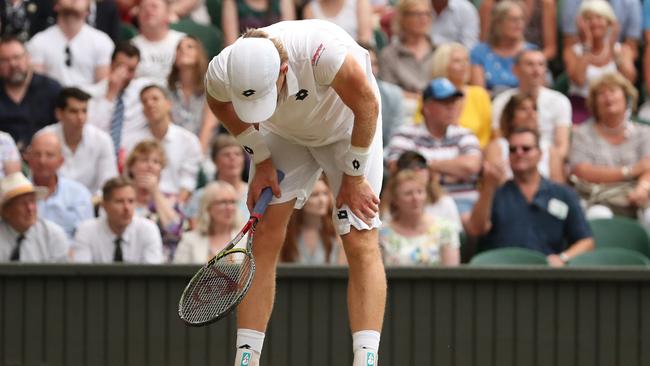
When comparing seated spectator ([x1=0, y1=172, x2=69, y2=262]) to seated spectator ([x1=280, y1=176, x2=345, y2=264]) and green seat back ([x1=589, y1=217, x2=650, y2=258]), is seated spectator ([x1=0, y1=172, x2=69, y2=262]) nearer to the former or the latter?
seated spectator ([x1=280, y1=176, x2=345, y2=264])

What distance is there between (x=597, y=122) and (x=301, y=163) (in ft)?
16.2

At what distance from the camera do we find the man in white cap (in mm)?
6484

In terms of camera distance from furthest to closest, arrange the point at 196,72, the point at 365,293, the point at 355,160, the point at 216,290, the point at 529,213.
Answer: the point at 196,72 → the point at 529,213 → the point at 365,293 → the point at 355,160 → the point at 216,290

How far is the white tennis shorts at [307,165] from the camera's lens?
23.4ft

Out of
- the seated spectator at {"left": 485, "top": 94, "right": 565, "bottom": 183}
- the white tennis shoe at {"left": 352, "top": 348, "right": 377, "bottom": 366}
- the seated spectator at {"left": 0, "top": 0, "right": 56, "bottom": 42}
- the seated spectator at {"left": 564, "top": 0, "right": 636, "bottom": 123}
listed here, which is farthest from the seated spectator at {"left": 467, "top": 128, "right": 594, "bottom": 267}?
the seated spectator at {"left": 0, "top": 0, "right": 56, "bottom": 42}

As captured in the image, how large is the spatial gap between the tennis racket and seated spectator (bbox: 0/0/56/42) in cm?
633

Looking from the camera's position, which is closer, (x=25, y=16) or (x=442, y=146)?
(x=442, y=146)

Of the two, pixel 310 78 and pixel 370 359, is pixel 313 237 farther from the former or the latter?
pixel 310 78

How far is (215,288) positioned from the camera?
6.74 m

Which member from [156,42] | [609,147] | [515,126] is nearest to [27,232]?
[156,42]

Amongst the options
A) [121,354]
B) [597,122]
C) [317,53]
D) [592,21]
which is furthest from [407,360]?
[592,21]

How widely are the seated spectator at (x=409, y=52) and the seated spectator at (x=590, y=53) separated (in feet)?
4.54

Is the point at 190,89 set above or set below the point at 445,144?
above

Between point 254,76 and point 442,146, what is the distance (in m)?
5.01
